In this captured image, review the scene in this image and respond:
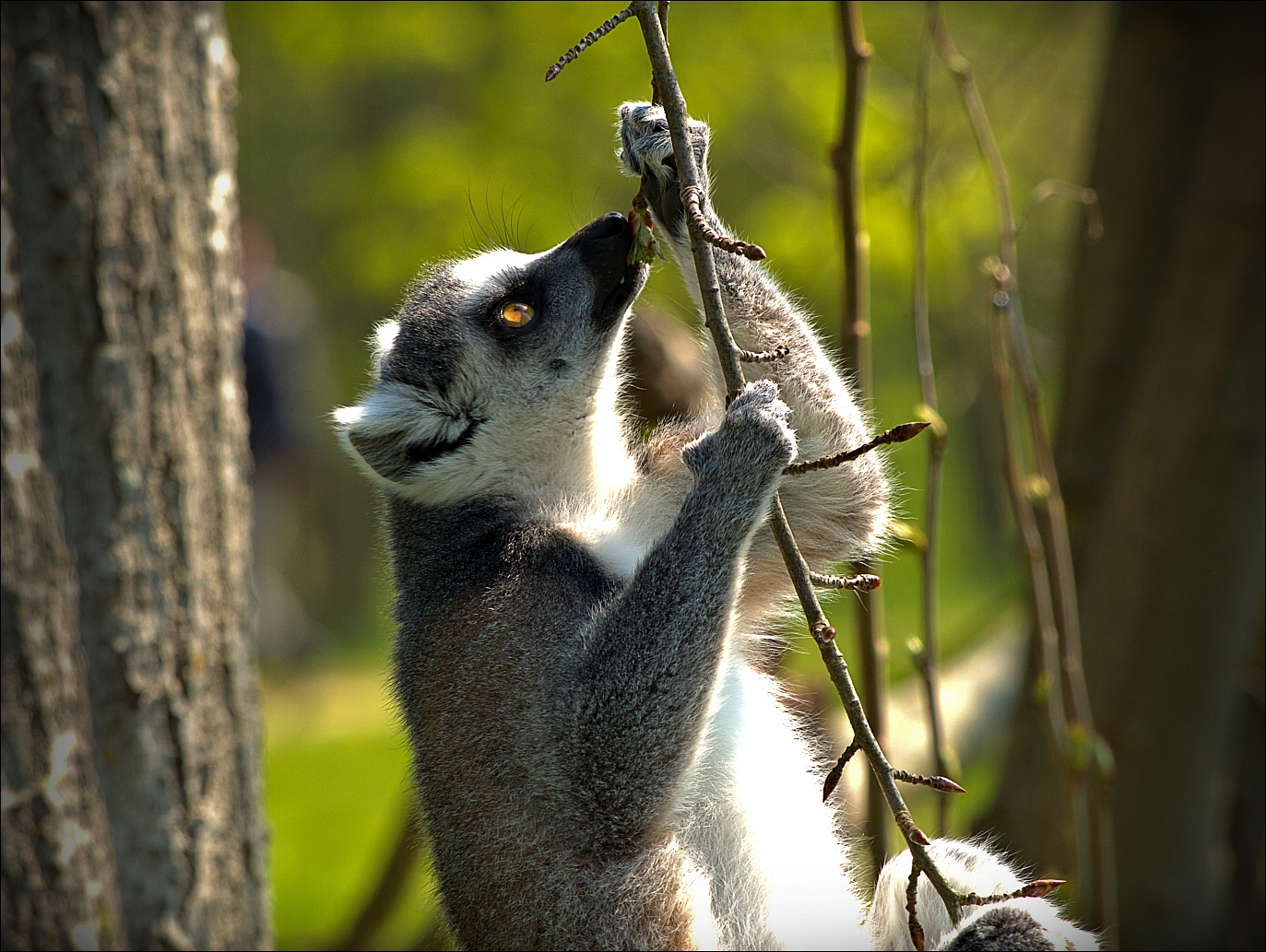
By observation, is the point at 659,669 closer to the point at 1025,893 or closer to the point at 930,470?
the point at 1025,893

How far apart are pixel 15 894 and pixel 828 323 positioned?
1000 cm

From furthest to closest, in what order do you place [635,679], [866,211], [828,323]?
[828,323]
[866,211]
[635,679]

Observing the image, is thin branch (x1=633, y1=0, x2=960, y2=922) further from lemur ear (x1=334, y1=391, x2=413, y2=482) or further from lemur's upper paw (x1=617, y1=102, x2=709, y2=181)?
lemur ear (x1=334, y1=391, x2=413, y2=482)

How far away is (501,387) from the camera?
3307 millimetres

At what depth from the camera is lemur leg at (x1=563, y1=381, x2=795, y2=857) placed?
8.04 feet

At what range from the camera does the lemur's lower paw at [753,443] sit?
7.97 ft

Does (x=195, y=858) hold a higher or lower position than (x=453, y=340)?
lower

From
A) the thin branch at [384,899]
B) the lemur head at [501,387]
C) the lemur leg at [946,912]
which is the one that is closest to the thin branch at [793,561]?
the lemur leg at [946,912]

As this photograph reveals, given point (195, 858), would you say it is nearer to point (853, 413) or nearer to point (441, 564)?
point (441, 564)

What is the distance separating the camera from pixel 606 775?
2580 mm

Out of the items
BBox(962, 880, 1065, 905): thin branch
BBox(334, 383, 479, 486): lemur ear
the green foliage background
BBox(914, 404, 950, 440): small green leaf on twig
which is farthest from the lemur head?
BBox(962, 880, 1065, 905): thin branch

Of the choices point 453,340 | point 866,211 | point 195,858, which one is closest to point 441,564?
point 453,340

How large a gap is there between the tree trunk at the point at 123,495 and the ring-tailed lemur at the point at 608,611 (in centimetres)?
61

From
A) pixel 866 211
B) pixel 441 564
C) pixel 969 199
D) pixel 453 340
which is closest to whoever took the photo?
pixel 441 564
